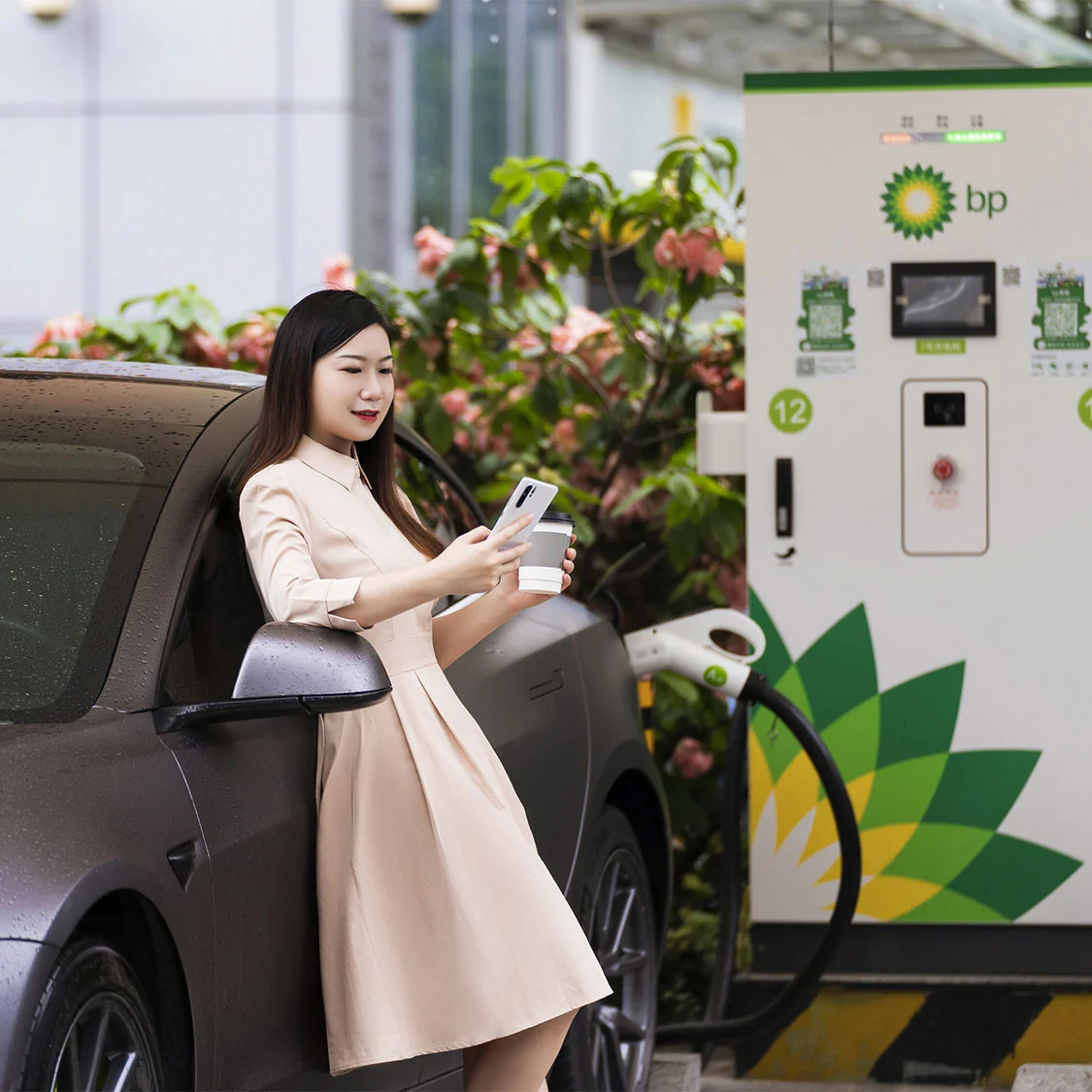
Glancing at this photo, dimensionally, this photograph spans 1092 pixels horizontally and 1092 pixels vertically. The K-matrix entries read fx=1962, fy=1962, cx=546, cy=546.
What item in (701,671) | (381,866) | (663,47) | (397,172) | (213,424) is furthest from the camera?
(397,172)

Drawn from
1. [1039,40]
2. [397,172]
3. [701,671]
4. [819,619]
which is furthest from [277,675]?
[397,172]

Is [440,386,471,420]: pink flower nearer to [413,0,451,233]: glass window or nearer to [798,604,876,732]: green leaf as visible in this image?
[798,604,876,732]: green leaf

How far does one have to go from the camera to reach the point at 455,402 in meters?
6.11

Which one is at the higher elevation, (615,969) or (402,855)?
(402,855)

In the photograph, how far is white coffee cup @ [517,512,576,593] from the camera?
2793mm

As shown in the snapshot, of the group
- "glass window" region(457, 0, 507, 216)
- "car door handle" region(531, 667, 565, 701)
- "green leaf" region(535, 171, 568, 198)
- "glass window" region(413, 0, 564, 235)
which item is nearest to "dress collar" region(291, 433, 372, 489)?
"car door handle" region(531, 667, 565, 701)

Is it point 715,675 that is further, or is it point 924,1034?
point 924,1034

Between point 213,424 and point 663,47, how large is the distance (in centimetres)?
1089

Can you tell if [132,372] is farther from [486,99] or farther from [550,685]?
[486,99]

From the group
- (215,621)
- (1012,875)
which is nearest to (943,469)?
(1012,875)

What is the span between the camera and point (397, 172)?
14.6m

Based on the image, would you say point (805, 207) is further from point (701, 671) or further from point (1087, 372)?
point (701, 671)

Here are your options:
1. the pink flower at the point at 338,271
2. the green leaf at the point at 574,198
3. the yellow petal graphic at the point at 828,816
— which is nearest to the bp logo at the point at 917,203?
the green leaf at the point at 574,198

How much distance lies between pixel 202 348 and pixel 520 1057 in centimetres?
361
